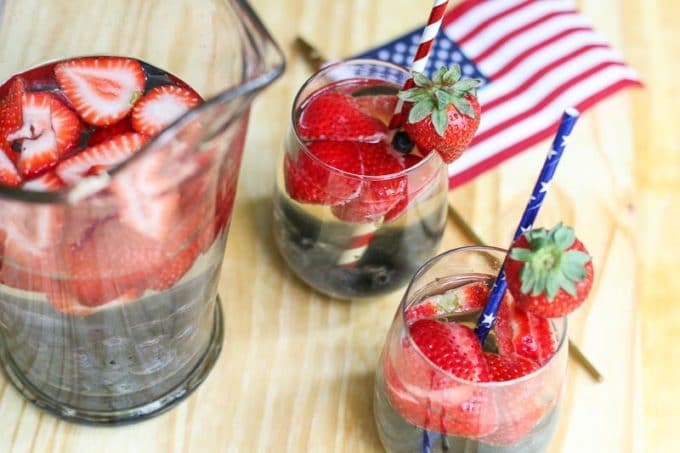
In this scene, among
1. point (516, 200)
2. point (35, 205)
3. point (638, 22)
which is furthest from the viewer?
point (638, 22)

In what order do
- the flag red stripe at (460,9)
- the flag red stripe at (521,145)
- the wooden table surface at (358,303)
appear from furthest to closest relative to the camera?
the flag red stripe at (460,9)
the flag red stripe at (521,145)
the wooden table surface at (358,303)

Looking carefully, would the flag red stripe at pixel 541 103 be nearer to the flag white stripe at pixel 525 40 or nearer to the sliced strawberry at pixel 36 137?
the flag white stripe at pixel 525 40

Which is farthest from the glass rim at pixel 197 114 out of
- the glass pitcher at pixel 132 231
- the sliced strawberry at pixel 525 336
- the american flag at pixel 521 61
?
the american flag at pixel 521 61

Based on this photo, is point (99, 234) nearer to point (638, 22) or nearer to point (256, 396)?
point (256, 396)

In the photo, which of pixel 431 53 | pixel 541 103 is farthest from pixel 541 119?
pixel 431 53

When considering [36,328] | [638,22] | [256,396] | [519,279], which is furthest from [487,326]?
[638,22]

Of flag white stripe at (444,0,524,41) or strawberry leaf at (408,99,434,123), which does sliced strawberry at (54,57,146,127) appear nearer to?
strawberry leaf at (408,99,434,123)
